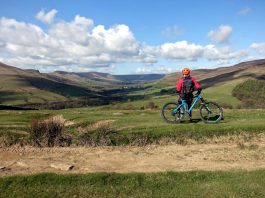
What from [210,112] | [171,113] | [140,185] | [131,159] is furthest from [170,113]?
[140,185]

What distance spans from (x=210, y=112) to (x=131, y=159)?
8321 millimetres

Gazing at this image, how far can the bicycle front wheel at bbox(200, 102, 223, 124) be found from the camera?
789 inches

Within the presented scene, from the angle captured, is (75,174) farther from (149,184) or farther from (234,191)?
(234,191)

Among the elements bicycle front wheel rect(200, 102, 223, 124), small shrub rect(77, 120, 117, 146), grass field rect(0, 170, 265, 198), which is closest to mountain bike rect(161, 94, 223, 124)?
bicycle front wheel rect(200, 102, 223, 124)

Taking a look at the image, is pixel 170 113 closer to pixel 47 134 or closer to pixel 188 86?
pixel 188 86

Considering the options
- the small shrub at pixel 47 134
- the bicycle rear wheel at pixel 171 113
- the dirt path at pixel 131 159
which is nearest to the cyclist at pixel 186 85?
the bicycle rear wheel at pixel 171 113

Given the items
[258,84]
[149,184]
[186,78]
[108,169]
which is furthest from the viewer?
[258,84]

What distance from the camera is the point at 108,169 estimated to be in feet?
39.3

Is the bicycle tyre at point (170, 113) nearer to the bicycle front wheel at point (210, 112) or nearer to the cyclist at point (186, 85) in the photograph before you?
the cyclist at point (186, 85)

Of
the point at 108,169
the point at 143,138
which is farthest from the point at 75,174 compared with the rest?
A: the point at 143,138

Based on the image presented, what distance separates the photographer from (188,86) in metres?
19.6

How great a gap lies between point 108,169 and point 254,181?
4.66 metres

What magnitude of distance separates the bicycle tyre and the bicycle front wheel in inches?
53.7

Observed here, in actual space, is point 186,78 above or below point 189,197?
above
